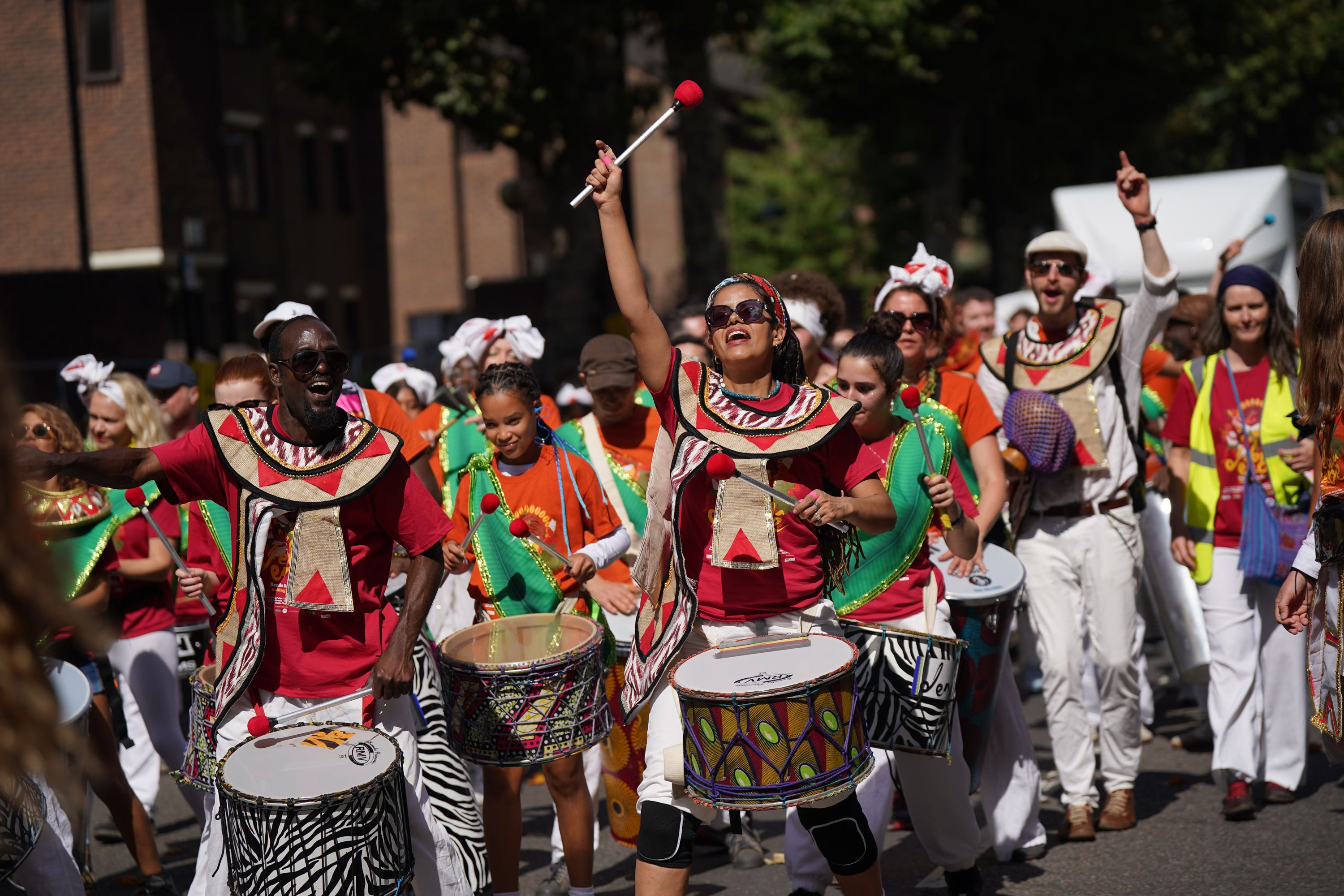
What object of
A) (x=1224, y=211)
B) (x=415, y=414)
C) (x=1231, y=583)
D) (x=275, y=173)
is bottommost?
(x=1231, y=583)

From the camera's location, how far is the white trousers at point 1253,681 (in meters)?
6.39

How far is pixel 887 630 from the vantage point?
4.81m

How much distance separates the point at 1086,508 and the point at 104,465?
13.2 feet

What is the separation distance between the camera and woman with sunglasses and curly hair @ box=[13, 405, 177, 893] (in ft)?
19.6

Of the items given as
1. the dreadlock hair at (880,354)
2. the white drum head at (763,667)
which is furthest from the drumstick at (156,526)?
the dreadlock hair at (880,354)

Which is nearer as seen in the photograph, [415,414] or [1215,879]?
[1215,879]

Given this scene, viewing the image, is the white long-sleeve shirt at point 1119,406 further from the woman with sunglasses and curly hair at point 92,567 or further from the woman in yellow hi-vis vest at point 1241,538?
the woman with sunglasses and curly hair at point 92,567

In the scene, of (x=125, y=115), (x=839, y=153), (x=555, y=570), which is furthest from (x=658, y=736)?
(x=839, y=153)

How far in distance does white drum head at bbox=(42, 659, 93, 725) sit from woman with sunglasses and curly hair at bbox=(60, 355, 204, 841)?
4.43 ft

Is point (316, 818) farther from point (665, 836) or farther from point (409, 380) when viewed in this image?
point (409, 380)

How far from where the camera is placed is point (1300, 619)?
15.6ft

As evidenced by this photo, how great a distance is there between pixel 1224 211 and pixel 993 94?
49.2ft

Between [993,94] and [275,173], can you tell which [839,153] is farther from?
[275,173]

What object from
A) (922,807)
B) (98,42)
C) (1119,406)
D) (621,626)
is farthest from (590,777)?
(98,42)
